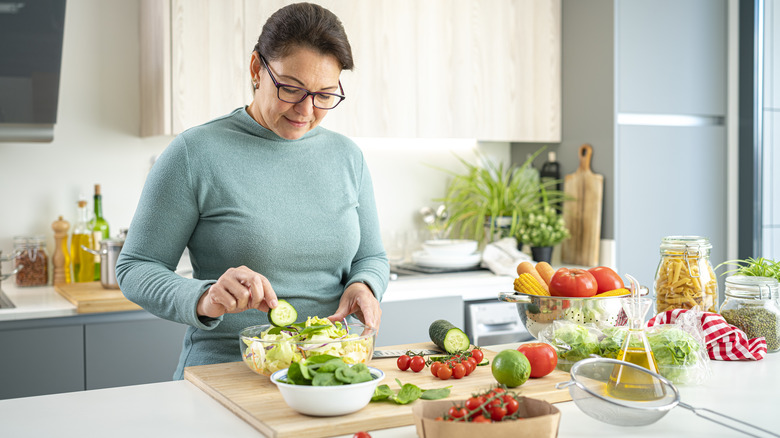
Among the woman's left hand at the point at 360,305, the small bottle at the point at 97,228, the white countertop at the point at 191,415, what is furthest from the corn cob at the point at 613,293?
the small bottle at the point at 97,228

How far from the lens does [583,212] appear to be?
132 inches

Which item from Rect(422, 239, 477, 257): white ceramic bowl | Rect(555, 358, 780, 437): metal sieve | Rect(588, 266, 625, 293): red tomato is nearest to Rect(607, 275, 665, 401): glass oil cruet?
Rect(555, 358, 780, 437): metal sieve

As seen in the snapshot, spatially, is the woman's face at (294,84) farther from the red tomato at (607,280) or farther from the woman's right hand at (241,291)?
the red tomato at (607,280)

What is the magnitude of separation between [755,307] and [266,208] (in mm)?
1095

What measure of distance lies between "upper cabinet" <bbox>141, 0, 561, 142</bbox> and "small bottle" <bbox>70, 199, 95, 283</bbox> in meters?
0.44

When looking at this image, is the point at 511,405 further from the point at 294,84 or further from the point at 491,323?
the point at 491,323

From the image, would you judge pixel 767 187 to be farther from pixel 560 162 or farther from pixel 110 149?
pixel 110 149

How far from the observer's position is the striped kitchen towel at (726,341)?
1531mm

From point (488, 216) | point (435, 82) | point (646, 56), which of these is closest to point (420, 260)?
point (488, 216)

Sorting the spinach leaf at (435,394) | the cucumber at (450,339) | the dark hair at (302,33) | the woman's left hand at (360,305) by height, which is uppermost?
the dark hair at (302,33)

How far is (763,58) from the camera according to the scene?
3.36 metres

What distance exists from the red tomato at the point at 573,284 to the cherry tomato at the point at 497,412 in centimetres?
58

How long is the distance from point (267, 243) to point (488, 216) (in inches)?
76.2

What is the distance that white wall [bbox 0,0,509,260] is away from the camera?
9.48ft
